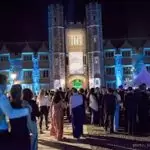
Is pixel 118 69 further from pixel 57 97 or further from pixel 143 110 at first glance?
pixel 57 97

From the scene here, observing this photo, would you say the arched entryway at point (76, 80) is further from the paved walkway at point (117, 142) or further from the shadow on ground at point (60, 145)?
the shadow on ground at point (60, 145)

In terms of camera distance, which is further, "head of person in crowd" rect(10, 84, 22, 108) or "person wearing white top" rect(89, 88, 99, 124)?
"person wearing white top" rect(89, 88, 99, 124)

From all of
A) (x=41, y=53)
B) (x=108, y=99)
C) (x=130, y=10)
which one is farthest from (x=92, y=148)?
(x=130, y=10)

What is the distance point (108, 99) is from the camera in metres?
17.8

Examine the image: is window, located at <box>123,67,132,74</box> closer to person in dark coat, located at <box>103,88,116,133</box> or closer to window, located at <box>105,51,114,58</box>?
window, located at <box>105,51,114,58</box>

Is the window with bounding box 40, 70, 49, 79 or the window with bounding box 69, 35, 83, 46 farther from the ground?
the window with bounding box 69, 35, 83, 46

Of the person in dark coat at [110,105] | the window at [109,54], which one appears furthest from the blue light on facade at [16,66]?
the person in dark coat at [110,105]

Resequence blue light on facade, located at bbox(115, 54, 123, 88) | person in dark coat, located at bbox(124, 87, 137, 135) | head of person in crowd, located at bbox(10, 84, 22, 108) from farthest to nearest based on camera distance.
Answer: blue light on facade, located at bbox(115, 54, 123, 88) < person in dark coat, located at bbox(124, 87, 137, 135) < head of person in crowd, located at bbox(10, 84, 22, 108)

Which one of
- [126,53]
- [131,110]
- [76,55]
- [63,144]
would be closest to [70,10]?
[76,55]

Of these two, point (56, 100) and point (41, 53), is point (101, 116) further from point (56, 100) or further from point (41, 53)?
point (41, 53)

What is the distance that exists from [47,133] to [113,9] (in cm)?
5848

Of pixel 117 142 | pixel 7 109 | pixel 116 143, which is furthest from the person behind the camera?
pixel 117 142

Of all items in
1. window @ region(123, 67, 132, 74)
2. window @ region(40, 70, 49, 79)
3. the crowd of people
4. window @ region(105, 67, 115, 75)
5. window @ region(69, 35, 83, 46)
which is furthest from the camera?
window @ region(40, 70, 49, 79)

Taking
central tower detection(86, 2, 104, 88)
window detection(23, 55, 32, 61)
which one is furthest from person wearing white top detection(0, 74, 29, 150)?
window detection(23, 55, 32, 61)
